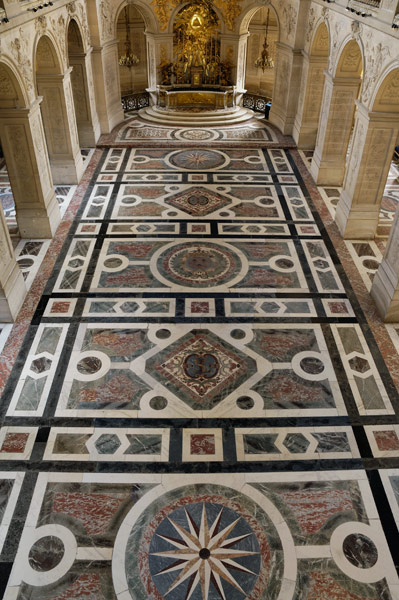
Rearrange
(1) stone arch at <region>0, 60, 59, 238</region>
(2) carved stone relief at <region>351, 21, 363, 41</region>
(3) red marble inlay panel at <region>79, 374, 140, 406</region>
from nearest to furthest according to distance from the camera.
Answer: (3) red marble inlay panel at <region>79, 374, 140, 406</region> < (1) stone arch at <region>0, 60, 59, 238</region> < (2) carved stone relief at <region>351, 21, 363, 41</region>

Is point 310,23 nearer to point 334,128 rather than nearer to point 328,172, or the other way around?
point 334,128

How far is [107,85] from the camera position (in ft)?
48.8

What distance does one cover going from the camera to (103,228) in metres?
10.5

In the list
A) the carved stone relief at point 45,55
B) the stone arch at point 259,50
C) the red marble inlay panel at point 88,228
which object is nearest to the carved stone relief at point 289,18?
the stone arch at point 259,50

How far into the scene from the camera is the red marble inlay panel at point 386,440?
6.09 metres

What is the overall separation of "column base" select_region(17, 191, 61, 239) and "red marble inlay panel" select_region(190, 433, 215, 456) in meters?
5.67

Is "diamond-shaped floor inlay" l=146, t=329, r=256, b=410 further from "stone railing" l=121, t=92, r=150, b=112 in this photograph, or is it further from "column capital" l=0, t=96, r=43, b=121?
"stone railing" l=121, t=92, r=150, b=112

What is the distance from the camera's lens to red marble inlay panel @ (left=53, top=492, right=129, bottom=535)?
5.27 metres

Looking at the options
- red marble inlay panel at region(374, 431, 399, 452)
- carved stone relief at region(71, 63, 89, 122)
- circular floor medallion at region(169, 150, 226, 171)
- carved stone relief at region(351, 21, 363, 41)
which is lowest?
red marble inlay panel at region(374, 431, 399, 452)

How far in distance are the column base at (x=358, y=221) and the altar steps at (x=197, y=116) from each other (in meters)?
7.37

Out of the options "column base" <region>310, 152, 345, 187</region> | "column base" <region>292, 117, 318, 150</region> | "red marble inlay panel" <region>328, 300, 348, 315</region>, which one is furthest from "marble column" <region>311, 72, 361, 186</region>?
"red marble inlay panel" <region>328, 300, 348, 315</region>

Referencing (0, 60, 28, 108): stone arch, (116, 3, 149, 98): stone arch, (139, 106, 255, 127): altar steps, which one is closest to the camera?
(0, 60, 28, 108): stone arch

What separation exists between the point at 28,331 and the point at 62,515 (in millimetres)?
3198

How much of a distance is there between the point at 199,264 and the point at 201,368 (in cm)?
272
